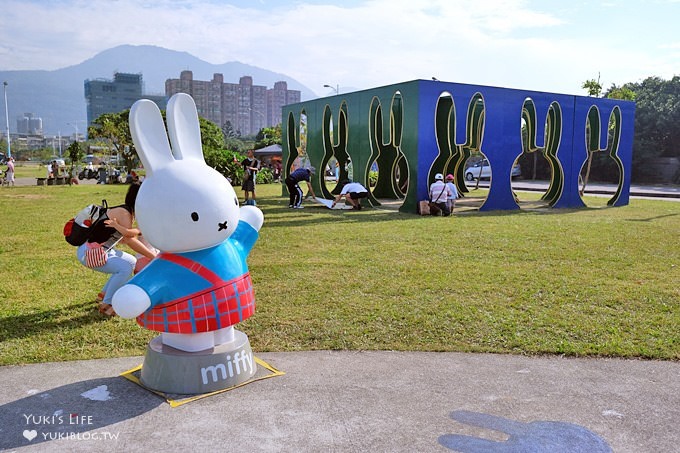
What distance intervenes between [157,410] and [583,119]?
1841 cm

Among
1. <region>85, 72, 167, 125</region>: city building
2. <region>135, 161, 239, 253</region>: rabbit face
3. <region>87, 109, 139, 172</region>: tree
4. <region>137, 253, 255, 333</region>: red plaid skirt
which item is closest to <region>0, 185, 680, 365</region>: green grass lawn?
<region>137, 253, 255, 333</region>: red plaid skirt

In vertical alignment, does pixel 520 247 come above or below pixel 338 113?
below

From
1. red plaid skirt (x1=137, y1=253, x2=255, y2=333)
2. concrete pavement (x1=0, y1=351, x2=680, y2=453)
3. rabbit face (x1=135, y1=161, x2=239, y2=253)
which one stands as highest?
rabbit face (x1=135, y1=161, x2=239, y2=253)

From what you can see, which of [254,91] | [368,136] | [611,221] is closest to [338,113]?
[368,136]

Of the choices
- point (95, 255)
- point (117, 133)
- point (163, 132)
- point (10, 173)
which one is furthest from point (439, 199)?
point (117, 133)

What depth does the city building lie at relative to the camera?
17538 centimetres

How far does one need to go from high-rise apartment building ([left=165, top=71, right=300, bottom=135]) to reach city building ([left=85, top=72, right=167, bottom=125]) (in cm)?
3353

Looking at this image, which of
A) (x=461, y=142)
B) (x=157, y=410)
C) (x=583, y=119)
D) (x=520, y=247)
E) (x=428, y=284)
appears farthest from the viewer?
(x=583, y=119)

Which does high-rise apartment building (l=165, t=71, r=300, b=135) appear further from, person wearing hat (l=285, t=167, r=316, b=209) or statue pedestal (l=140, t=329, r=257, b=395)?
statue pedestal (l=140, t=329, r=257, b=395)

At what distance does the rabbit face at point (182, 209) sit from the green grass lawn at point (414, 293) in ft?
4.73

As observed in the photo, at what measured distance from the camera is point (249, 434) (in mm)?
3445

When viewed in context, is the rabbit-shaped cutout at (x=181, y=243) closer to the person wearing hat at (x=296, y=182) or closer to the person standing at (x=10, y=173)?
the person wearing hat at (x=296, y=182)

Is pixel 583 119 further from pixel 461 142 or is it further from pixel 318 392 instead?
→ pixel 318 392

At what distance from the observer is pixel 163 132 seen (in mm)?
4148
